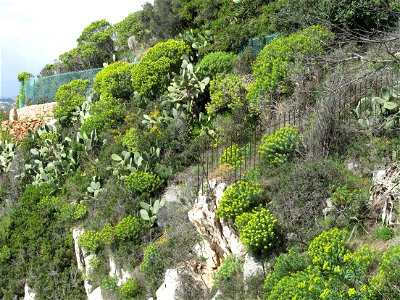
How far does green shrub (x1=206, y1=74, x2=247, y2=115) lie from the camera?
13.9 meters

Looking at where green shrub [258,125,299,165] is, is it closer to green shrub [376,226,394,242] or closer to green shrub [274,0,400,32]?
green shrub [376,226,394,242]

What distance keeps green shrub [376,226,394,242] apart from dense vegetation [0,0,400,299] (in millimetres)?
20

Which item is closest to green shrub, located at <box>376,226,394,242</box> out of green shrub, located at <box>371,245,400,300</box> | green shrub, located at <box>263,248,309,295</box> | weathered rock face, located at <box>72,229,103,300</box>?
green shrub, located at <box>263,248,309,295</box>

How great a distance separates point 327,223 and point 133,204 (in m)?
5.73

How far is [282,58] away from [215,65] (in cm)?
273

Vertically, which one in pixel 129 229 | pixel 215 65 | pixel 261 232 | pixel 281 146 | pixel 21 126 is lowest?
pixel 129 229

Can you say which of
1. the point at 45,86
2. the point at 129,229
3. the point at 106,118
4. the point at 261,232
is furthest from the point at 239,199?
the point at 45,86

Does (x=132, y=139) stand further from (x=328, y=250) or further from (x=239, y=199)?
(x=328, y=250)

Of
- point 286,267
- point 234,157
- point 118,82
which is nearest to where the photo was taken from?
point 286,267

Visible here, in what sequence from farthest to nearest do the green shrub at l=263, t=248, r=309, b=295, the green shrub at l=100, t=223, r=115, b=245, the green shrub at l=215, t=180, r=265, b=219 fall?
the green shrub at l=100, t=223, r=115, b=245, the green shrub at l=215, t=180, r=265, b=219, the green shrub at l=263, t=248, r=309, b=295

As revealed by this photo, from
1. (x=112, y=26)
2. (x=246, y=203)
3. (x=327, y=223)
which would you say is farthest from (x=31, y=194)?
(x=112, y=26)

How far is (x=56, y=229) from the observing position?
1544cm

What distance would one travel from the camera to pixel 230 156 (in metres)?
11.3

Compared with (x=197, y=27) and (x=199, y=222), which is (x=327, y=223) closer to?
(x=199, y=222)
